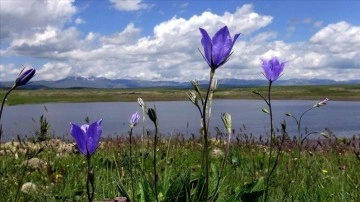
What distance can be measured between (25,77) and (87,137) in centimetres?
46

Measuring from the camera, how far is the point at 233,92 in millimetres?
162500

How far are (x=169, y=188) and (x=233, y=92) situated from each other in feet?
525

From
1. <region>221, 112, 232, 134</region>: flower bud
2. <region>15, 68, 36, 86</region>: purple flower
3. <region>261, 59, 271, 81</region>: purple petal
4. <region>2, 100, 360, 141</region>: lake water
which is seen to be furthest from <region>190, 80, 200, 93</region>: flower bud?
<region>2, 100, 360, 141</region>: lake water

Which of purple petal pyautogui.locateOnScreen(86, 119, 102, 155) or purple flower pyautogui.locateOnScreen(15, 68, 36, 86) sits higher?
purple flower pyautogui.locateOnScreen(15, 68, 36, 86)

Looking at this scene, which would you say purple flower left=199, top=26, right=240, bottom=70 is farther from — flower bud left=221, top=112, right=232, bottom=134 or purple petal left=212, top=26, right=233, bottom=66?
flower bud left=221, top=112, right=232, bottom=134

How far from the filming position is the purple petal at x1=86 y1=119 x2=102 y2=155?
2049 millimetres

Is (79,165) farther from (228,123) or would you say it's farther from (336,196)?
(228,123)

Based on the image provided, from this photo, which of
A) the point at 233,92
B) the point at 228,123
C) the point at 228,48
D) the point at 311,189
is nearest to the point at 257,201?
the point at 311,189

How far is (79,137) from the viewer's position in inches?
81.7

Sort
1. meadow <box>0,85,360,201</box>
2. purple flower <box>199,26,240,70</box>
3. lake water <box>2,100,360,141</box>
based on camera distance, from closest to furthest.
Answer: purple flower <box>199,26,240,70</box>
meadow <box>0,85,360,201</box>
lake water <box>2,100,360,141</box>

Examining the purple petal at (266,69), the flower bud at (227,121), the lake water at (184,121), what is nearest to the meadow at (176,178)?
the flower bud at (227,121)

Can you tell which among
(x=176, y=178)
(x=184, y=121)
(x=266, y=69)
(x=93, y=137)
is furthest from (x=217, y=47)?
(x=184, y=121)

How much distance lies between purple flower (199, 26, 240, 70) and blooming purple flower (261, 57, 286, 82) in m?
1.08

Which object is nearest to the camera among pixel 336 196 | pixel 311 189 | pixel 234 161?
pixel 336 196
